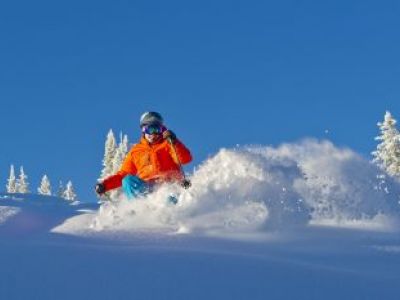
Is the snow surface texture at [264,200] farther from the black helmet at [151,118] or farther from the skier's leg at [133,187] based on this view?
the black helmet at [151,118]

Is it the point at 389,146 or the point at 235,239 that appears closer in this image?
the point at 235,239

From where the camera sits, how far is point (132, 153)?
11.9 meters

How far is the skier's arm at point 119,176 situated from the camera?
440 inches

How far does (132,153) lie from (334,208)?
16.5 ft

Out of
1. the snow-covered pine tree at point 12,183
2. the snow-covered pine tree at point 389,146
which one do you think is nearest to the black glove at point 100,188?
the snow-covered pine tree at point 389,146

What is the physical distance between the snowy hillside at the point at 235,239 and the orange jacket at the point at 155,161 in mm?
1408

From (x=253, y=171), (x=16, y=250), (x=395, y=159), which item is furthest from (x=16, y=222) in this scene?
(x=395, y=159)

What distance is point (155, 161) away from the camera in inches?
449

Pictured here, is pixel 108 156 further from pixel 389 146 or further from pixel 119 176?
pixel 119 176

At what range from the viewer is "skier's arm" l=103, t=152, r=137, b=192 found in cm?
1117

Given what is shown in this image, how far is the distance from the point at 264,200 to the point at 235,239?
1284 millimetres

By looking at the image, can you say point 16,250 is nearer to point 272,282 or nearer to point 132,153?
point 272,282

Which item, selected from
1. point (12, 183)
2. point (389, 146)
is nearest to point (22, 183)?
point (12, 183)

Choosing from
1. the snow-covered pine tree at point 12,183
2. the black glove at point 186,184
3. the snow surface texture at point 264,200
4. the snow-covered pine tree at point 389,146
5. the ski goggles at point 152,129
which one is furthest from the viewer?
the snow-covered pine tree at point 12,183
